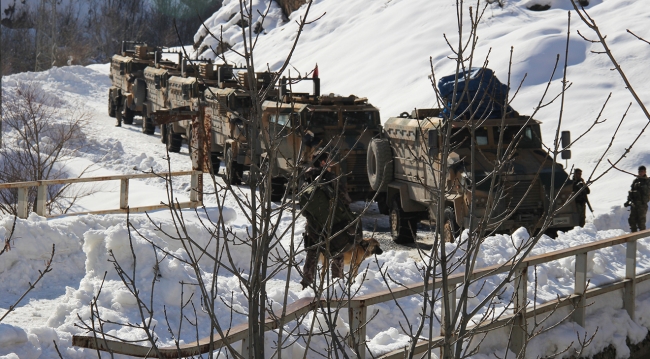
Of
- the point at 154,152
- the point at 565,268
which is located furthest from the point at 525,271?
the point at 154,152

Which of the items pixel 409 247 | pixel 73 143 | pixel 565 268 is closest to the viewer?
pixel 565 268

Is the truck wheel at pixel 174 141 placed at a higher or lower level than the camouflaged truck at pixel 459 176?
lower

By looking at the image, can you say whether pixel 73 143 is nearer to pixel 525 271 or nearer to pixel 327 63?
pixel 327 63

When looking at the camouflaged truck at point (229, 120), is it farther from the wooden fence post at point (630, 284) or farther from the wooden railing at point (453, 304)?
the wooden railing at point (453, 304)

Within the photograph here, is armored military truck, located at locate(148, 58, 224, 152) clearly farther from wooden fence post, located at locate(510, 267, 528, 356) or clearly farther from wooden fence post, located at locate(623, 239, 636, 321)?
wooden fence post, located at locate(510, 267, 528, 356)

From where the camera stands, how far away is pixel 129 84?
2748cm

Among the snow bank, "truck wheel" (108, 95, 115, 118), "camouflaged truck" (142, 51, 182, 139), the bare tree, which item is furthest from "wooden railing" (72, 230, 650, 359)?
"truck wheel" (108, 95, 115, 118)

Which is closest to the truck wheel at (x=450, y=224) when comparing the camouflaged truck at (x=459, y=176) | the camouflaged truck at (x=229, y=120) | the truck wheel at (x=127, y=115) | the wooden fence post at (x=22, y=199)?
the camouflaged truck at (x=459, y=176)

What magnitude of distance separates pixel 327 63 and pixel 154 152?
12.0m

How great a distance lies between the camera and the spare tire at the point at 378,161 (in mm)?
12922

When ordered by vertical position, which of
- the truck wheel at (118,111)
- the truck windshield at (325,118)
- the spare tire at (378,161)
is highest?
the truck windshield at (325,118)

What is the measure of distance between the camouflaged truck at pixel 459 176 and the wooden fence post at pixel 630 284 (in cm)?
193

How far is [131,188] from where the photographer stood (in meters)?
15.1

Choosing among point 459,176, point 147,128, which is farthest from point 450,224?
point 147,128
